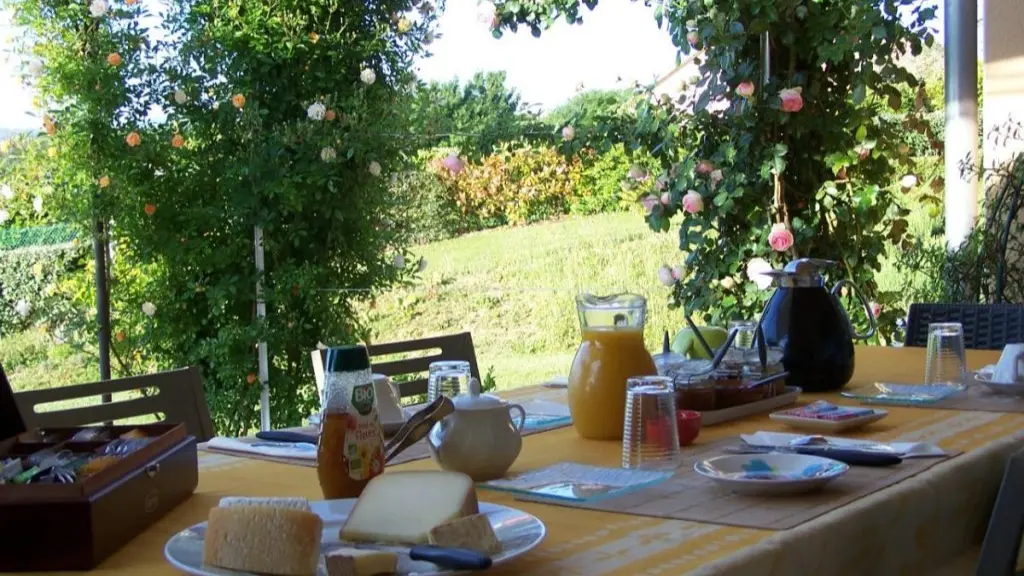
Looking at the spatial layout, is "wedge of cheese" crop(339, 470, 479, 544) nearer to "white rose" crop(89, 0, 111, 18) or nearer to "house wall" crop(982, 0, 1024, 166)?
"white rose" crop(89, 0, 111, 18)

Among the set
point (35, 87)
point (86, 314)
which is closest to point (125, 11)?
point (35, 87)

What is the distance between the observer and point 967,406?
199 centimetres

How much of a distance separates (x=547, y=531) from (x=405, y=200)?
2865 mm

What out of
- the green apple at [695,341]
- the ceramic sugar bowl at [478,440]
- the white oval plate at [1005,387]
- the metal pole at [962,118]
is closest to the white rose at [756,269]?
the metal pole at [962,118]

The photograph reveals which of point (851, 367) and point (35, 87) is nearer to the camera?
point (851, 367)

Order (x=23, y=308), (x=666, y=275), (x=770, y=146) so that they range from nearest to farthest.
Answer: (x=23, y=308) < (x=770, y=146) < (x=666, y=275)

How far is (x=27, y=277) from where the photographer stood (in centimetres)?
360

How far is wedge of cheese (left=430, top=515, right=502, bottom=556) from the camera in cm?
107

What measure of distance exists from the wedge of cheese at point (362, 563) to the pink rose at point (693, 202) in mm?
3000

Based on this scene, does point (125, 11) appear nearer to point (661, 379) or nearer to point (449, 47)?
point (449, 47)

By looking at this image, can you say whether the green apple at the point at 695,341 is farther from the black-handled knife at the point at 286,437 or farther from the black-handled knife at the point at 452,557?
the black-handled knife at the point at 452,557

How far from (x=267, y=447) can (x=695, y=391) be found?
69 centimetres

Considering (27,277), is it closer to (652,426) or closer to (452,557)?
(652,426)

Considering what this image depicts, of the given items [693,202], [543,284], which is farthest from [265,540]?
[543,284]
